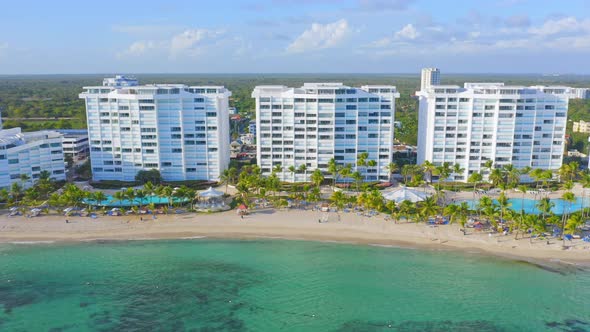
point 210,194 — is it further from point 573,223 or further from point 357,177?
point 573,223

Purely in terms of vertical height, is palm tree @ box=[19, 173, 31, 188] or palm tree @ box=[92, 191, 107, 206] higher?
palm tree @ box=[19, 173, 31, 188]

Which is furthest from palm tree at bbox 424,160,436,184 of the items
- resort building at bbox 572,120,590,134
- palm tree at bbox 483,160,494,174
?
resort building at bbox 572,120,590,134

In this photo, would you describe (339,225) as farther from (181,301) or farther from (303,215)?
(181,301)

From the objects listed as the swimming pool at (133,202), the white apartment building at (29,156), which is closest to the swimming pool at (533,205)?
the swimming pool at (133,202)

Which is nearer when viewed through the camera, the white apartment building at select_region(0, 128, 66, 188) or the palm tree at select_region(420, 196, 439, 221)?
the palm tree at select_region(420, 196, 439, 221)

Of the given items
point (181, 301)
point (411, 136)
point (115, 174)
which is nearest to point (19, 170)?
point (115, 174)

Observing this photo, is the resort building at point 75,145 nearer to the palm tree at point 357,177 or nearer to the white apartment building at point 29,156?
the white apartment building at point 29,156

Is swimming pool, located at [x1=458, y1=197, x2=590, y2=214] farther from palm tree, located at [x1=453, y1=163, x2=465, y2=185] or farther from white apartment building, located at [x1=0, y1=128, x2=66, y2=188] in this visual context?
white apartment building, located at [x1=0, y1=128, x2=66, y2=188]

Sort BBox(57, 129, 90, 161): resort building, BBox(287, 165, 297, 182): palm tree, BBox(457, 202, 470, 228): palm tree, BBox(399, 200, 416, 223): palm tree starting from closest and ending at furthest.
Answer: BBox(457, 202, 470, 228): palm tree < BBox(399, 200, 416, 223): palm tree < BBox(287, 165, 297, 182): palm tree < BBox(57, 129, 90, 161): resort building

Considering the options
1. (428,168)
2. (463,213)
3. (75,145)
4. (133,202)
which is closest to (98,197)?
(133,202)
